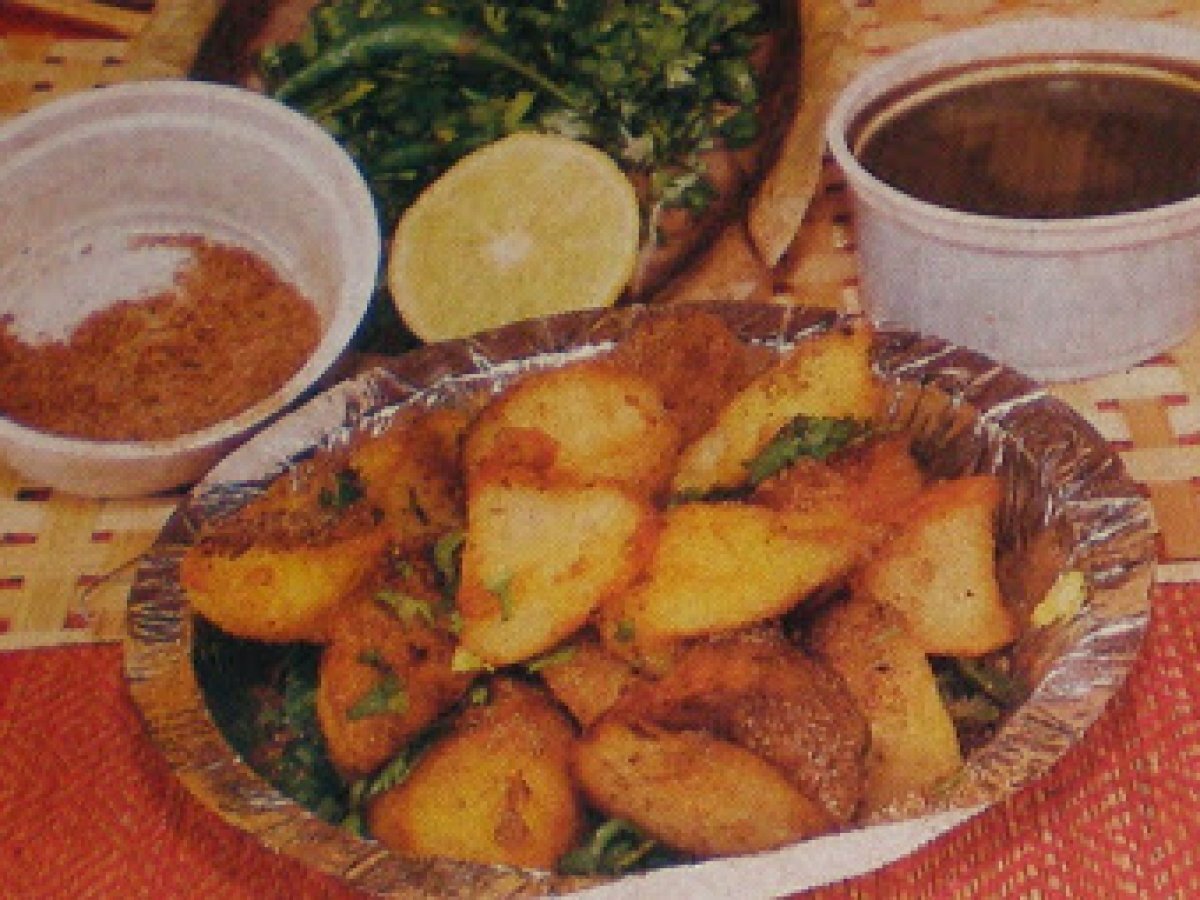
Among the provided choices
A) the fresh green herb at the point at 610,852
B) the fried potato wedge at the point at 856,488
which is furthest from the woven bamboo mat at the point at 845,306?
the fresh green herb at the point at 610,852

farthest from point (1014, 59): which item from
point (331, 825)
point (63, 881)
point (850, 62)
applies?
point (63, 881)

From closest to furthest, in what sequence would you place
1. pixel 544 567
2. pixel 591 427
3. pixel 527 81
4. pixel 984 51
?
1. pixel 544 567
2. pixel 591 427
3. pixel 984 51
4. pixel 527 81

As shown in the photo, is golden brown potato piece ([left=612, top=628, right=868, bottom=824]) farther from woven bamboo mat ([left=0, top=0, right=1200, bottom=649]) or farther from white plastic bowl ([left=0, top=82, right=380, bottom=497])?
white plastic bowl ([left=0, top=82, right=380, bottom=497])

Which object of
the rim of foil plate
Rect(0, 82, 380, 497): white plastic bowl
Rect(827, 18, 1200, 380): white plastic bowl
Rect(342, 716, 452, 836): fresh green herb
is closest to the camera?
the rim of foil plate

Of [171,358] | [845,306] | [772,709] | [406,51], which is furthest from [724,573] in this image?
[406,51]

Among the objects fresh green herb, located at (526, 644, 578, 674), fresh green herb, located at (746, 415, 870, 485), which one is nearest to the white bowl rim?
fresh green herb, located at (746, 415, 870, 485)

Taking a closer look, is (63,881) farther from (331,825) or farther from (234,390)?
(234,390)

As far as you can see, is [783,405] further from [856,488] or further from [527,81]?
[527,81]
